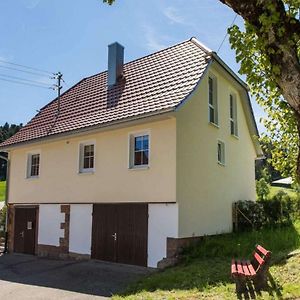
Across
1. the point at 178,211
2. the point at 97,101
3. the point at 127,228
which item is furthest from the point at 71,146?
the point at 178,211

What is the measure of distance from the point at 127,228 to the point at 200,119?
4838 millimetres

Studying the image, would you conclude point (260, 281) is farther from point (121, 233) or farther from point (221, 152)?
point (221, 152)

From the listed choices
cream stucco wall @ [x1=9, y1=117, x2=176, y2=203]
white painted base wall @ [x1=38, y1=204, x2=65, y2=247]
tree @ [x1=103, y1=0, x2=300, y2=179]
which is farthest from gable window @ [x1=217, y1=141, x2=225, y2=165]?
tree @ [x1=103, y1=0, x2=300, y2=179]

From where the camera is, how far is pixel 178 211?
1266 cm

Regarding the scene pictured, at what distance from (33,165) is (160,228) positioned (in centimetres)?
849

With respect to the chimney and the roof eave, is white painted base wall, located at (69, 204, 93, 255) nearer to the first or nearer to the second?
the roof eave

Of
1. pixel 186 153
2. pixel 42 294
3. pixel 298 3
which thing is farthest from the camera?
pixel 186 153

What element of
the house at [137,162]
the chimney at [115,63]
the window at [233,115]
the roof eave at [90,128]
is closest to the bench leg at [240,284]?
the house at [137,162]

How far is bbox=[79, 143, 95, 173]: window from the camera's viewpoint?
1595cm

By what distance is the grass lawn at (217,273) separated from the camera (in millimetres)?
8367

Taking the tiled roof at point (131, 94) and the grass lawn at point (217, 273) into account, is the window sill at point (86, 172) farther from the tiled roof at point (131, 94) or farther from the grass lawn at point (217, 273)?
the grass lawn at point (217, 273)

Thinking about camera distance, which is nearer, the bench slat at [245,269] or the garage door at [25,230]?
the bench slat at [245,269]

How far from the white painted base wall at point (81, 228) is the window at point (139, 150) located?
2.68 meters

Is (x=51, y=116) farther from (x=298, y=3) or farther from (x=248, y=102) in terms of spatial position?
(x=298, y=3)
